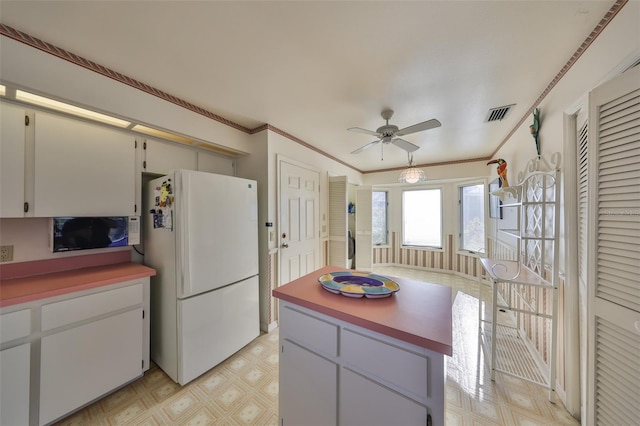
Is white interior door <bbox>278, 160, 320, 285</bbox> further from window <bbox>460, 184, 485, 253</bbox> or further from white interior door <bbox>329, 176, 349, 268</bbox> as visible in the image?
window <bbox>460, 184, 485, 253</bbox>

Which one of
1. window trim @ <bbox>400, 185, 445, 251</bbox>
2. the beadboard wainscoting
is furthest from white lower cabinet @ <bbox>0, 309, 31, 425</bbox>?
window trim @ <bbox>400, 185, 445, 251</bbox>

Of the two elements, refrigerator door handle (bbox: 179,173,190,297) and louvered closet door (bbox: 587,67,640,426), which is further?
refrigerator door handle (bbox: 179,173,190,297)

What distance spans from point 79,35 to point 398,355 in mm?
2448

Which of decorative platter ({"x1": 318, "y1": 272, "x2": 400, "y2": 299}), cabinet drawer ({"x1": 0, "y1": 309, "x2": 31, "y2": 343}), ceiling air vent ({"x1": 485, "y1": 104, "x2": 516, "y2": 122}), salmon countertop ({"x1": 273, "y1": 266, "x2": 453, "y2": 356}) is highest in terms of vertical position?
ceiling air vent ({"x1": 485, "y1": 104, "x2": 516, "y2": 122})

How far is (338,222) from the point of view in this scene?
12.0 ft

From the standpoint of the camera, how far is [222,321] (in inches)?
76.4

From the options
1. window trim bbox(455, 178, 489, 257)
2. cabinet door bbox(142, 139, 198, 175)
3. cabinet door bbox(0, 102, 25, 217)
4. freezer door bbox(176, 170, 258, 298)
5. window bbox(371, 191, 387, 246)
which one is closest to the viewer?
cabinet door bbox(0, 102, 25, 217)

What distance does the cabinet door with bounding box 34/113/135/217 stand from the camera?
4.70 ft

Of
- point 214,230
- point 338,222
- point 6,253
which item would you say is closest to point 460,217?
point 338,222

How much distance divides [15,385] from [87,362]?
0.92ft

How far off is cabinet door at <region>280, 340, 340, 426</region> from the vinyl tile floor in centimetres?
42

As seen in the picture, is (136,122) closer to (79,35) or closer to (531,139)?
(79,35)

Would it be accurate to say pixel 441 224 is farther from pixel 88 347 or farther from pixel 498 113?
pixel 88 347

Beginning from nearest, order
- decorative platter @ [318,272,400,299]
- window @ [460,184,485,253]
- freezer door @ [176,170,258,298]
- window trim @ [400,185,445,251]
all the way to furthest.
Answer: decorative platter @ [318,272,400,299]
freezer door @ [176,170,258,298]
window @ [460,184,485,253]
window trim @ [400,185,445,251]
